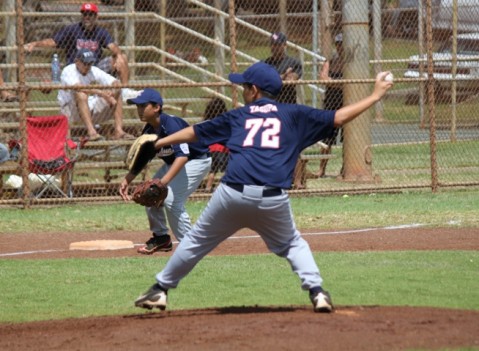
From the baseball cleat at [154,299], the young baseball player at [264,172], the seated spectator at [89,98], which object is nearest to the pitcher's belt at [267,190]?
the young baseball player at [264,172]

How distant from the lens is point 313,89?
1892 cm

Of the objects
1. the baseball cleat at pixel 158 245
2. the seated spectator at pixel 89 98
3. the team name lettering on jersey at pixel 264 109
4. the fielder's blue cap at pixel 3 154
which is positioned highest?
the team name lettering on jersey at pixel 264 109

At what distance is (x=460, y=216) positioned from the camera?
1363 cm

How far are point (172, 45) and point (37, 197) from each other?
13.5 m

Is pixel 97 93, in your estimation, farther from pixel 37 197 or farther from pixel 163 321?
pixel 163 321

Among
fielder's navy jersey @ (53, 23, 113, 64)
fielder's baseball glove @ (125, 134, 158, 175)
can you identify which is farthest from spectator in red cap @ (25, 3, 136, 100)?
fielder's baseball glove @ (125, 134, 158, 175)

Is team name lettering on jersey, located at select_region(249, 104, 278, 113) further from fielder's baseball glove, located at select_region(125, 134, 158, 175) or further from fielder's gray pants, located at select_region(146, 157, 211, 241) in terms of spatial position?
fielder's gray pants, located at select_region(146, 157, 211, 241)

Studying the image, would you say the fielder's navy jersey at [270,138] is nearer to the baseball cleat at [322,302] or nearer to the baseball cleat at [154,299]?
the baseball cleat at [322,302]

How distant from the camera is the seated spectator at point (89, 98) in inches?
625

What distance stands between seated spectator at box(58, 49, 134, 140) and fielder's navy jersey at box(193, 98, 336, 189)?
8.67m

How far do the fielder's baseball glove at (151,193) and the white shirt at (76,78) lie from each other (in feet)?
21.4

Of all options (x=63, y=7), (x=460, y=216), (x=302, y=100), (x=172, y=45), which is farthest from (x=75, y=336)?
(x=172, y=45)

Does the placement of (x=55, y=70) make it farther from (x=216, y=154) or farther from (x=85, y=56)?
(x=216, y=154)

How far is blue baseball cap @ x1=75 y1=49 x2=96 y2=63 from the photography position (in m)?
15.8
